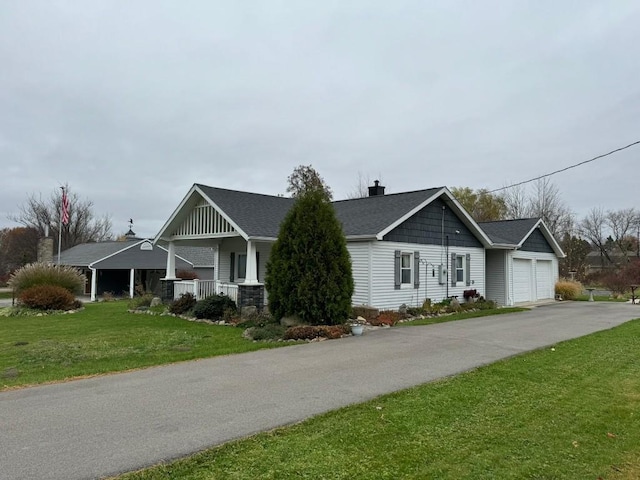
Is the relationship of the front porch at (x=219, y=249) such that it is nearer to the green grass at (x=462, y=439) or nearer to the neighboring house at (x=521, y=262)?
the green grass at (x=462, y=439)

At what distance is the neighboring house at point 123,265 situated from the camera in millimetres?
31609

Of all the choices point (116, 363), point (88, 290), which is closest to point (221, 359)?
point (116, 363)

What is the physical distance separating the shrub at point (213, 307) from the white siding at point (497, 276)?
12764 mm

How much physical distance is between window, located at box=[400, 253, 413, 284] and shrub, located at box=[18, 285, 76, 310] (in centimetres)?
1458

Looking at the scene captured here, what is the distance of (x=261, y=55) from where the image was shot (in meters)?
13.7

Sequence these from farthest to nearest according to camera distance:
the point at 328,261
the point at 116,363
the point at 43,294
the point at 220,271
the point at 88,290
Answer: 1. the point at 88,290
2. the point at 220,271
3. the point at 43,294
4. the point at 328,261
5. the point at 116,363

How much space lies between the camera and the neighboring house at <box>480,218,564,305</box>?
2083 centimetres

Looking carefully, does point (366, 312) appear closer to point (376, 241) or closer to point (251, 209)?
point (376, 241)

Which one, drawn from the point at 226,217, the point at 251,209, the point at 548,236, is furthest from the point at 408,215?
the point at 548,236

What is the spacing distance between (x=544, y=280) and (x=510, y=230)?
3692 mm

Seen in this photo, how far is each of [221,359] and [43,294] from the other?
14009 mm

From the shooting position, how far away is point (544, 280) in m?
23.9

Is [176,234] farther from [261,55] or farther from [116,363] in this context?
[116,363]

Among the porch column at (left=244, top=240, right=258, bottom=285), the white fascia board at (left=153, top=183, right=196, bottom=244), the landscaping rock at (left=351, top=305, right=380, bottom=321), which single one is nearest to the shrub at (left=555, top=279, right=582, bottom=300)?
the landscaping rock at (left=351, top=305, right=380, bottom=321)
